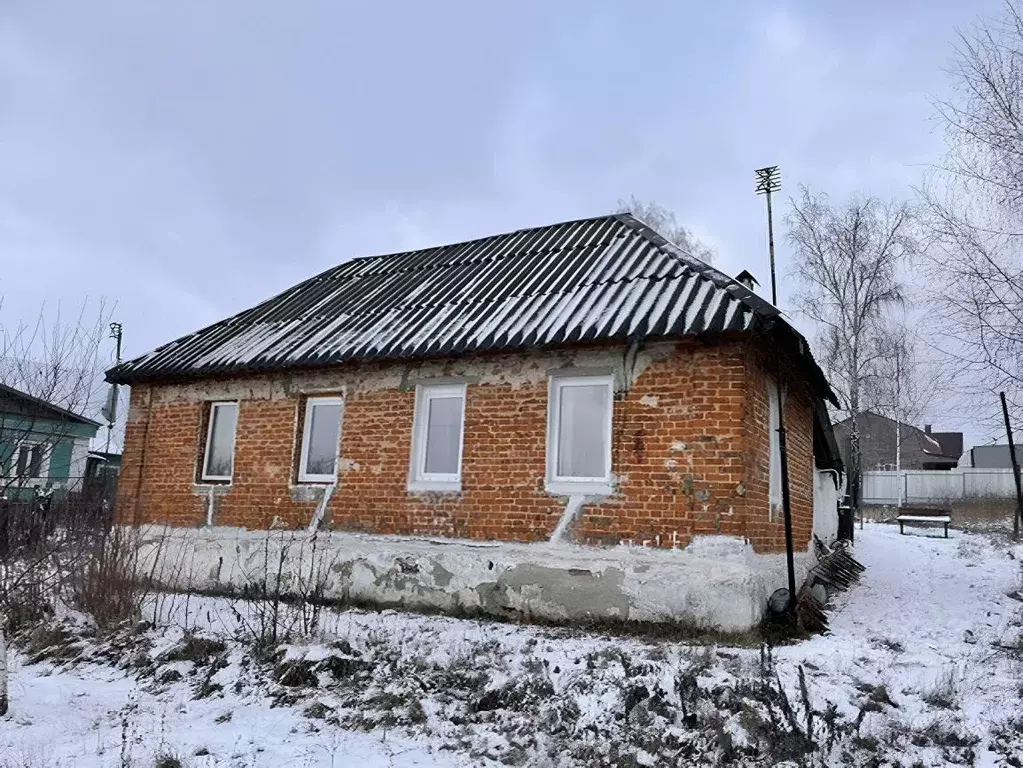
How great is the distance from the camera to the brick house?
6.92 meters

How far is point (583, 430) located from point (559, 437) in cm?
27

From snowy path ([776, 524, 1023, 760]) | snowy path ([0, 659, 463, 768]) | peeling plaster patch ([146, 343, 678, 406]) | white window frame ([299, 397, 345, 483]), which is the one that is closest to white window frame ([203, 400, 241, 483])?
peeling plaster patch ([146, 343, 678, 406])

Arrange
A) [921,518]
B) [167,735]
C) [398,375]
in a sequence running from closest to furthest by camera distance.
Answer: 1. [167,735]
2. [398,375]
3. [921,518]

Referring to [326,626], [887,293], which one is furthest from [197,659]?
[887,293]

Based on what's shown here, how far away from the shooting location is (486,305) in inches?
353

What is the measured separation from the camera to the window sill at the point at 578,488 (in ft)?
23.7

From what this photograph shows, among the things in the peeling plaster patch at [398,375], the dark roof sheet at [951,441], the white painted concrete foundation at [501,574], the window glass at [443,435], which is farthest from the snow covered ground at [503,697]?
the dark roof sheet at [951,441]

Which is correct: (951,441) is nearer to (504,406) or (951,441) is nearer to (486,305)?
(486,305)

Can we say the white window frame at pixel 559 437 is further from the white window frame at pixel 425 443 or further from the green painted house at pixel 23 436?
the green painted house at pixel 23 436

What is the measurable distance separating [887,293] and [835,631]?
61.8 feet

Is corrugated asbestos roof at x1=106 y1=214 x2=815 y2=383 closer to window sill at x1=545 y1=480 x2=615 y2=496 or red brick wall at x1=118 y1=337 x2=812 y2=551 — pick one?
red brick wall at x1=118 y1=337 x2=812 y2=551

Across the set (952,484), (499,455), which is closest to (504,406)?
(499,455)

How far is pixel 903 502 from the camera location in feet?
118

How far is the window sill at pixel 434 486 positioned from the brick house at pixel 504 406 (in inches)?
0.9
